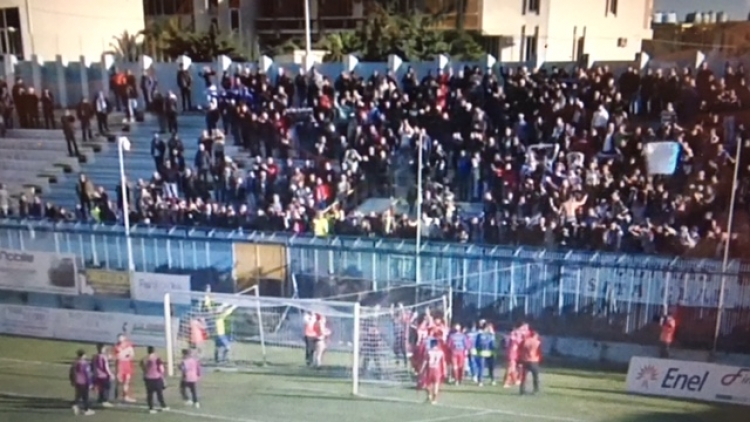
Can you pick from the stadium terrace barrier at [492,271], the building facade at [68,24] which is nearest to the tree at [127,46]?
the building facade at [68,24]

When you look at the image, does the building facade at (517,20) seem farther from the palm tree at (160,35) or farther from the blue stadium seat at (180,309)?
the blue stadium seat at (180,309)

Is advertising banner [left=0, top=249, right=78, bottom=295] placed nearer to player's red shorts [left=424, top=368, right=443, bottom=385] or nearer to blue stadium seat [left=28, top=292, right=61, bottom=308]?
blue stadium seat [left=28, top=292, right=61, bottom=308]

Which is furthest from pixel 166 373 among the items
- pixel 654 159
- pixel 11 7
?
pixel 654 159

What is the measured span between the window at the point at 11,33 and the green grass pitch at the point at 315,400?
83 centimetres

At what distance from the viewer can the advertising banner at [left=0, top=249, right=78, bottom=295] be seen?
84.0 inches

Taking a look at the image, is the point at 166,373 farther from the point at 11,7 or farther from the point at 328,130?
the point at 11,7

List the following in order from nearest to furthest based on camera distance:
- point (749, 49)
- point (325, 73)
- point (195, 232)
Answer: point (749, 49) < point (325, 73) < point (195, 232)

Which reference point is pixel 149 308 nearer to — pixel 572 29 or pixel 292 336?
pixel 292 336

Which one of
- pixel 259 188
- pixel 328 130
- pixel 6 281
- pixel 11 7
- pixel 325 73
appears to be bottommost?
pixel 6 281

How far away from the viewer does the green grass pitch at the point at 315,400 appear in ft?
6.04

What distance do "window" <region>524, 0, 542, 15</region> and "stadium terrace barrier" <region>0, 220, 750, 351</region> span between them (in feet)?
1.91

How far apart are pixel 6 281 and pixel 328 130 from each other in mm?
1085

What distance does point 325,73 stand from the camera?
1.86 m

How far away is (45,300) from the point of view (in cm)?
215
